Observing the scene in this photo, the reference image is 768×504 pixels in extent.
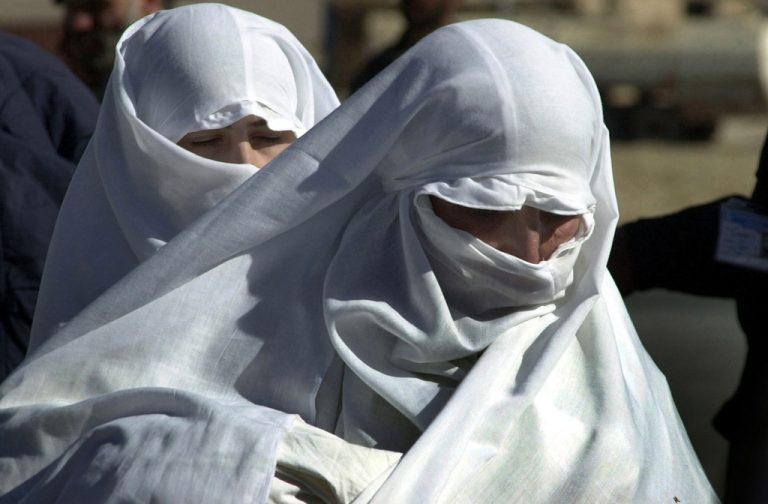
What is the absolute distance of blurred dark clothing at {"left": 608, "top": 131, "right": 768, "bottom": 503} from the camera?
3.95m

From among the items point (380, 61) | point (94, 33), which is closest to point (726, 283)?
point (94, 33)

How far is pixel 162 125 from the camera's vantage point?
3465mm

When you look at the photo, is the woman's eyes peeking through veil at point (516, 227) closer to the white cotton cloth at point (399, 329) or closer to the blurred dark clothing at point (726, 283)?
the white cotton cloth at point (399, 329)

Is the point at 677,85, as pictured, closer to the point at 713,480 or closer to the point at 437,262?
the point at 713,480

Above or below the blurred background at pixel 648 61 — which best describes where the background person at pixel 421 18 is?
above

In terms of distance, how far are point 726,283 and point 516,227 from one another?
65.4 inches

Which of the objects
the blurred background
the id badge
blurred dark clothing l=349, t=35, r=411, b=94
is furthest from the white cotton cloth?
the blurred background

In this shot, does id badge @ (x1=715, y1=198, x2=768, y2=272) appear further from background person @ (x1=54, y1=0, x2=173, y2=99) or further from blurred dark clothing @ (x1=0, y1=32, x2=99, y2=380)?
background person @ (x1=54, y1=0, x2=173, y2=99)

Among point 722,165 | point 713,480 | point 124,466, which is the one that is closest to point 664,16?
point 722,165

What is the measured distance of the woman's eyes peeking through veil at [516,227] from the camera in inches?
109

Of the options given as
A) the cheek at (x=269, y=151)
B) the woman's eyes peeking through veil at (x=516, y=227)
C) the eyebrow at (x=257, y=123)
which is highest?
the woman's eyes peeking through veil at (x=516, y=227)

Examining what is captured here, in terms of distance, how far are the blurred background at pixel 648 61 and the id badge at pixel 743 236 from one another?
7.01 meters

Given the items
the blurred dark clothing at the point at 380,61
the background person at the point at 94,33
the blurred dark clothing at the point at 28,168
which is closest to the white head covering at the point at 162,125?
the blurred dark clothing at the point at 28,168

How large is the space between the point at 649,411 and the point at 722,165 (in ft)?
37.1
